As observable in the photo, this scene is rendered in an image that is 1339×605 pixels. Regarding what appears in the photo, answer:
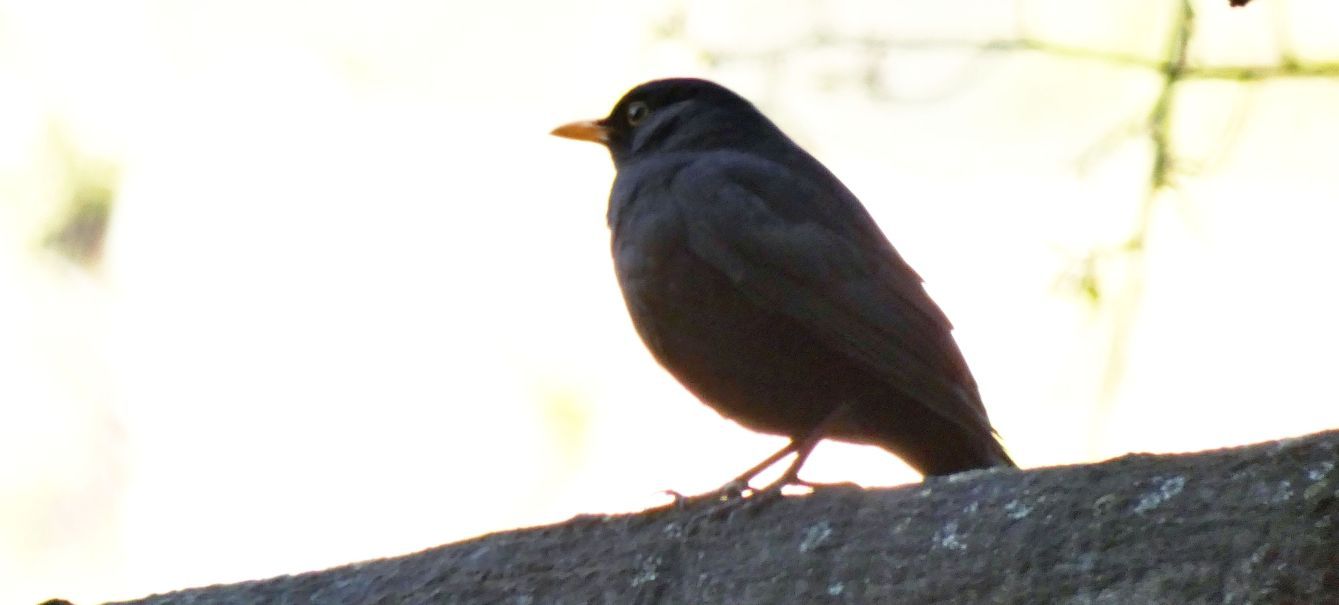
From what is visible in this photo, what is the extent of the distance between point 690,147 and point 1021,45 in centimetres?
145

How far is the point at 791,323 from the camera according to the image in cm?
379

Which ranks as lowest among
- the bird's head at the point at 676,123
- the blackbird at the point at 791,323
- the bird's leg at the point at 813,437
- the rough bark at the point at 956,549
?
the rough bark at the point at 956,549

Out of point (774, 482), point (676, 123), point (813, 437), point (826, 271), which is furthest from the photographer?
point (676, 123)

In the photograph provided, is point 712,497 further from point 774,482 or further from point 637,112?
point 637,112

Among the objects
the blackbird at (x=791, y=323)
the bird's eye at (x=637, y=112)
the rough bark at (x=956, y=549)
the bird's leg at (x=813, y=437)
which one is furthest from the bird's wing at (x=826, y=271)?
the rough bark at (x=956, y=549)

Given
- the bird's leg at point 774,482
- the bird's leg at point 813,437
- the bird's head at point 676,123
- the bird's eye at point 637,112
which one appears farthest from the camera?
the bird's eye at point 637,112

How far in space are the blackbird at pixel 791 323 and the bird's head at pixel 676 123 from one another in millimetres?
565

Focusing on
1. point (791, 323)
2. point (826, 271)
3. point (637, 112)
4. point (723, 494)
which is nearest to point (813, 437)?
point (791, 323)

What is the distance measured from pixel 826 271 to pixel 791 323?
0.22 meters

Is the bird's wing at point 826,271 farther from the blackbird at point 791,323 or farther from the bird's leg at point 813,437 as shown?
the bird's leg at point 813,437

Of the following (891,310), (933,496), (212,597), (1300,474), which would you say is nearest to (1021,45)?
(891,310)

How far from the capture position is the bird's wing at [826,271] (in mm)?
3738

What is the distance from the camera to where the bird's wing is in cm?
374

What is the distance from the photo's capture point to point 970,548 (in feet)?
7.16
